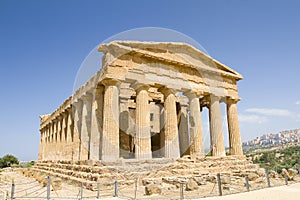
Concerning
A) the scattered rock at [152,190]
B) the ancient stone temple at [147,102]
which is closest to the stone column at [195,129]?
the ancient stone temple at [147,102]

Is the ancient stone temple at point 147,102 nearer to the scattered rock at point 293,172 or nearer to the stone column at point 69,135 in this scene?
the stone column at point 69,135

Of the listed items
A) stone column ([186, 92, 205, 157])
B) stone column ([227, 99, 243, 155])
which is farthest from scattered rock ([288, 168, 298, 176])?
stone column ([227, 99, 243, 155])

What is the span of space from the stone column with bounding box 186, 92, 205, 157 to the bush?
191 feet

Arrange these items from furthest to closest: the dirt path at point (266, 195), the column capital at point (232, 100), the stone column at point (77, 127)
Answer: the column capital at point (232, 100) → the stone column at point (77, 127) → the dirt path at point (266, 195)

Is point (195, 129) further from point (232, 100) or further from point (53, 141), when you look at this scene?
point (53, 141)

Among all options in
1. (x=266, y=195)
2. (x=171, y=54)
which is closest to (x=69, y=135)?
(x=171, y=54)

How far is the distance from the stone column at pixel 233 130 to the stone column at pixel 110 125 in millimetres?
11919

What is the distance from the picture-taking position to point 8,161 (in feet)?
196

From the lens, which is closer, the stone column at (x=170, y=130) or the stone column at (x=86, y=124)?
the stone column at (x=170, y=130)

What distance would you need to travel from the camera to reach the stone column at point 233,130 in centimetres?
2141

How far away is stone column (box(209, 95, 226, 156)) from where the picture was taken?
2000 cm

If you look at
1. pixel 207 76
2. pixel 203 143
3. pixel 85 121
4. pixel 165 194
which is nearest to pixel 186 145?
pixel 203 143

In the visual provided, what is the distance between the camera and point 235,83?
2317cm

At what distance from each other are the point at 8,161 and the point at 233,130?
6040 centimetres
